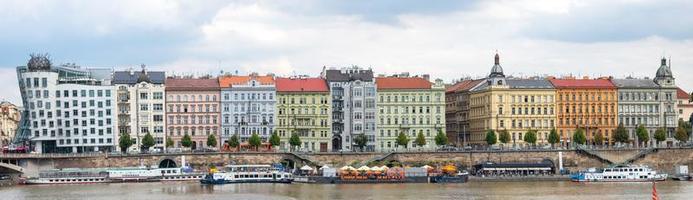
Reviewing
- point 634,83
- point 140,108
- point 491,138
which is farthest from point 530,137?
point 140,108

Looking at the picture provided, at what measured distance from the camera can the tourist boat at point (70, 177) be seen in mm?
129875

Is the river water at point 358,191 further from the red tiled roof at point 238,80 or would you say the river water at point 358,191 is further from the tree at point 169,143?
the red tiled roof at point 238,80

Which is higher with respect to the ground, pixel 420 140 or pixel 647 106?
pixel 647 106

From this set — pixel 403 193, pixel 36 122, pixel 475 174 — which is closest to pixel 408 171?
pixel 475 174

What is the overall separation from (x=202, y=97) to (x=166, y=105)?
4309mm

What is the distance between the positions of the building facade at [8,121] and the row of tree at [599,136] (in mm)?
61600

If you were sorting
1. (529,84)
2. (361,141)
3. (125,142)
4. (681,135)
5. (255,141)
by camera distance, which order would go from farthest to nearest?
(529,84), (681,135), (361,141), (255,141), (125,142)

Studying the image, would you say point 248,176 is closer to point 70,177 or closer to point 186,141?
point 70,177

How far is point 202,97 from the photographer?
155 metres

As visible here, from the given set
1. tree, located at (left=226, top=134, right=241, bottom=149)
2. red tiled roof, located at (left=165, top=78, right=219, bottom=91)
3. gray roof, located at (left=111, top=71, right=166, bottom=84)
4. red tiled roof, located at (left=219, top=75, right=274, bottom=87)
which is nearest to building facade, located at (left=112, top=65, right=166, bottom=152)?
gray roof, located at (left=111, top=71, right=166, bottom=84)

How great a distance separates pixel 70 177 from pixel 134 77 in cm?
2558

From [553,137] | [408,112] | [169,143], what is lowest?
[169,143]

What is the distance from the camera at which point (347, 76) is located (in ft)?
522

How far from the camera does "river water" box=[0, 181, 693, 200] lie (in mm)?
103562
